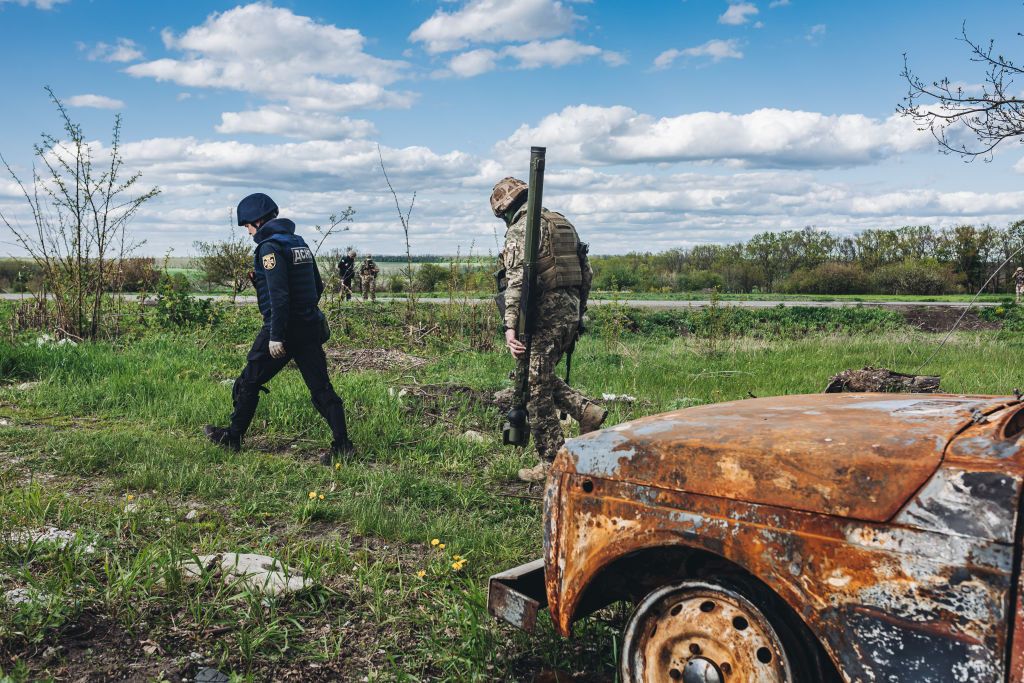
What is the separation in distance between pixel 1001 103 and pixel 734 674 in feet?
24.5

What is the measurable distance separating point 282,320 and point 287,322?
0.31ft

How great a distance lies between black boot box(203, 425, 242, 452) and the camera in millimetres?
6344

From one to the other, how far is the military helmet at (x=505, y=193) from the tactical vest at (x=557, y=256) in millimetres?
245

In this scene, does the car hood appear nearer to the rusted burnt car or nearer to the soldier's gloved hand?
the rusted burnt car

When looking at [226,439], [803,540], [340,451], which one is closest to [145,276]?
[226,439]

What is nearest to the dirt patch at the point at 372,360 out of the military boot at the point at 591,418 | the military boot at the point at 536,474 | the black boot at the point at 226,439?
the black boot at the point at 226,439

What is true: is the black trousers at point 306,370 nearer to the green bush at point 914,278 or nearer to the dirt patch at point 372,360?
the dirt patch at point 372,360

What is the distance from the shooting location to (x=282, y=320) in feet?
19.3

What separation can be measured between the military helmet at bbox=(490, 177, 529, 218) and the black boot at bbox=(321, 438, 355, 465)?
206 centimetres

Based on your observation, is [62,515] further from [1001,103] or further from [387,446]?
[1001,103]

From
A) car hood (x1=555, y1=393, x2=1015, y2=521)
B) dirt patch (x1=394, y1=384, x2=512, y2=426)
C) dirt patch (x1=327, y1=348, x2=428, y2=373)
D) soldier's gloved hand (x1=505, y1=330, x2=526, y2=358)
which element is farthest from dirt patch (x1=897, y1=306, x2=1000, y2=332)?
car hood (x1=555, y1=393, x2=1015, y2=521)

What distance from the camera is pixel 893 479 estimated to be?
192cm

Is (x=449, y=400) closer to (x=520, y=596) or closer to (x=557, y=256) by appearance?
(x=557, y=256)

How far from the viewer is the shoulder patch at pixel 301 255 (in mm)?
6012
